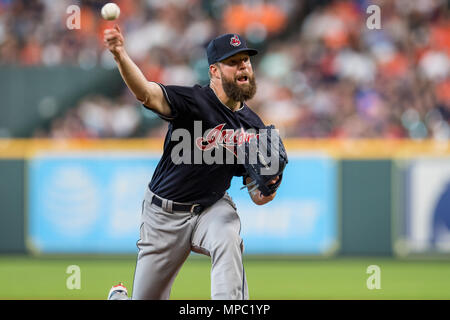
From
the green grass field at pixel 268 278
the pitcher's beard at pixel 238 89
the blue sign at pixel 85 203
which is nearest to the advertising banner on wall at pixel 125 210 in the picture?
the blue sign at pixel 85 203

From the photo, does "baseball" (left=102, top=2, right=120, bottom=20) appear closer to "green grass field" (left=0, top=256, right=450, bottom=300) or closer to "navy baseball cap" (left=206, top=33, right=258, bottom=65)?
"navy baseball cap" (left=206, top=33, right=258, bottom=65)

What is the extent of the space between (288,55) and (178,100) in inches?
297

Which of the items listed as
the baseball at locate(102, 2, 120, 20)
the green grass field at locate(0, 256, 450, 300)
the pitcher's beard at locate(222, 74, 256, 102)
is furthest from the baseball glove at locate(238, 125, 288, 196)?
the green grass field at locate(0, 256, 450, 300)

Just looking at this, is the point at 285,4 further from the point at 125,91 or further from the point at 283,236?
the point at 283,236

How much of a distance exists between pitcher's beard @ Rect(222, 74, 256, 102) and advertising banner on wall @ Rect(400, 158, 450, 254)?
5702 millimetres

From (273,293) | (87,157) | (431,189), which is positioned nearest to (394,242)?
(431,189)

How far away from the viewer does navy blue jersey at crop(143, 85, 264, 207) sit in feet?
16.2

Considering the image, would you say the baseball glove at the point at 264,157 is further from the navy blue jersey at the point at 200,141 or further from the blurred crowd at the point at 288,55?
the blurred crowd at the point at 288,55

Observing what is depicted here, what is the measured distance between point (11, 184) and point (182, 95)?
20.4 ft

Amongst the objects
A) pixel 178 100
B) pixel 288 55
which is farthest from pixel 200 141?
pixel 288 55

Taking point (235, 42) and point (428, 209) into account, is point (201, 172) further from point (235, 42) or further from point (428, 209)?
point (428, 209)

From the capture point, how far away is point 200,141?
4.98m

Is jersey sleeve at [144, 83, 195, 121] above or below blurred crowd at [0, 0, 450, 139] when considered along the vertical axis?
below

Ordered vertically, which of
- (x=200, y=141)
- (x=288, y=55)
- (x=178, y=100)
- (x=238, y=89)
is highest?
(x=288, y=55)
